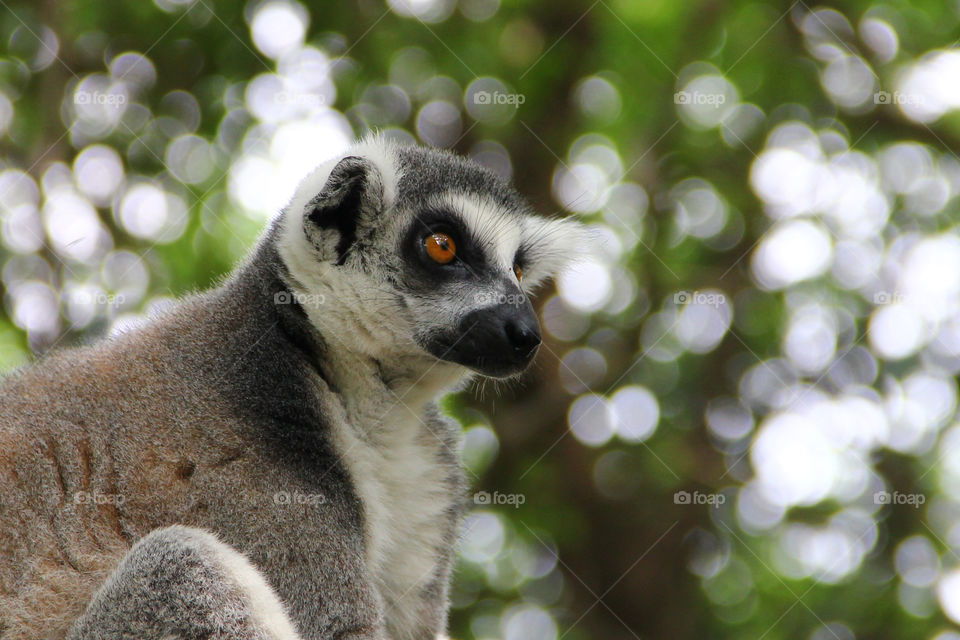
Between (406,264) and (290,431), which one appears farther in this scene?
(406,264)

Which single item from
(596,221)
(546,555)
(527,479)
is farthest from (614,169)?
(546,555)

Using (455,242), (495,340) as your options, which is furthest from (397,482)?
(455,242)

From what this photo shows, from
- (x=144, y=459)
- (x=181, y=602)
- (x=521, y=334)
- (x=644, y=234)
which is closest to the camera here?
(x=181, y=602)

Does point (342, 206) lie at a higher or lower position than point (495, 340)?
lower

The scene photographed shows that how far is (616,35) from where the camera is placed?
8086 millimetres

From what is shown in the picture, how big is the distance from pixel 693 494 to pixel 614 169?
3.39 meters

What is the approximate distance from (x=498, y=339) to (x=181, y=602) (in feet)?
4.90

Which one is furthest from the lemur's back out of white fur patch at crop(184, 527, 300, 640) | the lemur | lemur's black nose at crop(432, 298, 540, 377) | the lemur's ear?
lemur's black nose at crop(432, 298, 540, 377)

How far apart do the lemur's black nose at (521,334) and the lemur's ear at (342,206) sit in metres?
→ 0.79

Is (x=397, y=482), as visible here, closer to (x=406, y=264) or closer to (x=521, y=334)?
(x=521, y=334)

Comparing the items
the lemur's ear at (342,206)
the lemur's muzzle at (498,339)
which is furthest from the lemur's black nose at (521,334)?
the lemur's ear at (342,206)

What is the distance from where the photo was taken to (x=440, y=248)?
12.1 ft

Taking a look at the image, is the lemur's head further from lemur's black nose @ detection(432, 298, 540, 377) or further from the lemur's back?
the lemur's back

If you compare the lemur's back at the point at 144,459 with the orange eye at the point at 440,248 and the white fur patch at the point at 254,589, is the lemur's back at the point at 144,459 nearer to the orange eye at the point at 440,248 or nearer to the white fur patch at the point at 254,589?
the white fur patch at the point at 254,589
